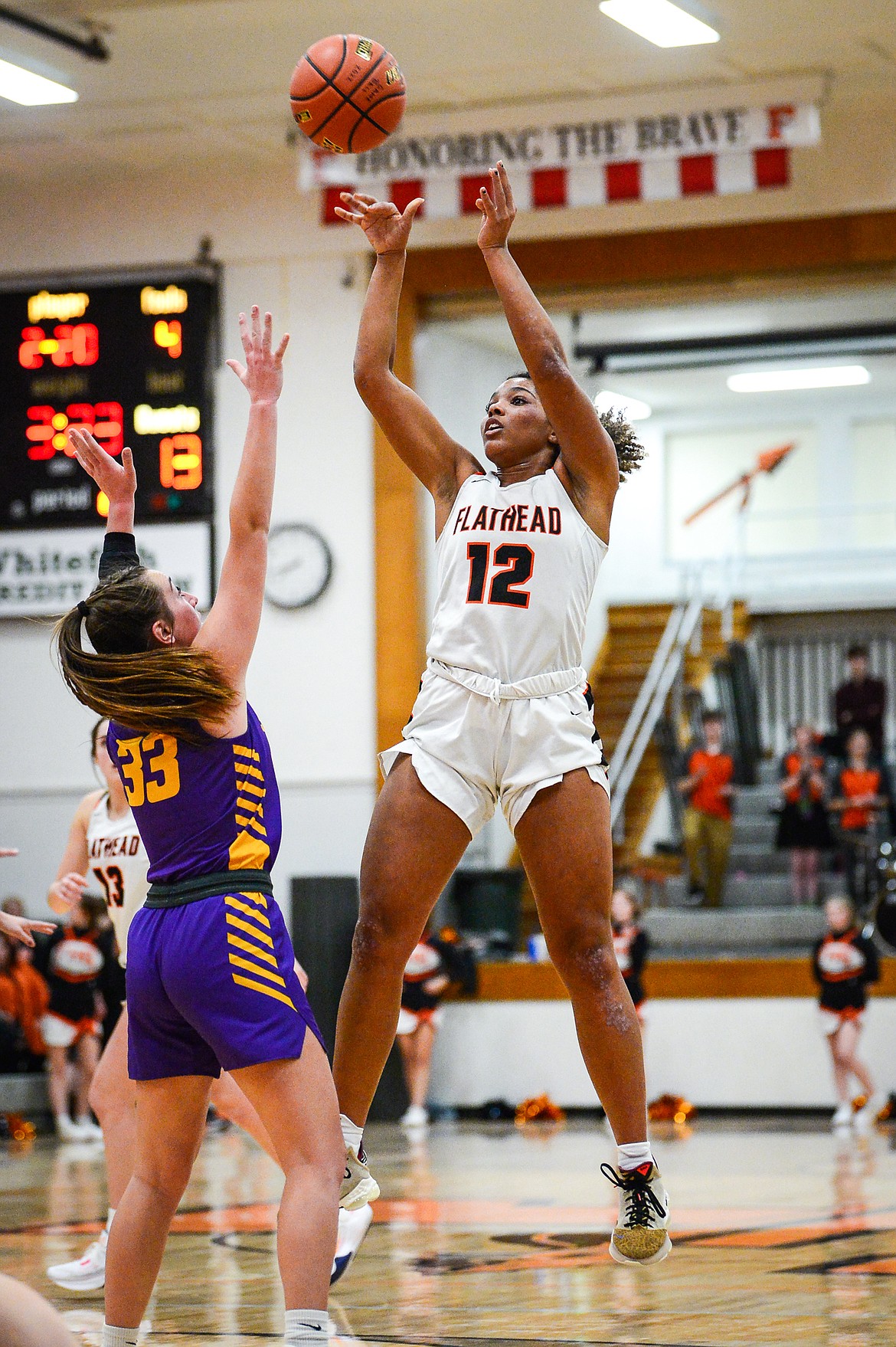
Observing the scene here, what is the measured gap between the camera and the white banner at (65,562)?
40.4ft

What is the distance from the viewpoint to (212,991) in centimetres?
355

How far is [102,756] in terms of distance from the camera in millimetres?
5883

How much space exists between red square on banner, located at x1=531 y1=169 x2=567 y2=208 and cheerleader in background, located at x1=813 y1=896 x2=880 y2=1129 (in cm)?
483

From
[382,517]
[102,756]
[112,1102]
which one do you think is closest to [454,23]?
[382,517]

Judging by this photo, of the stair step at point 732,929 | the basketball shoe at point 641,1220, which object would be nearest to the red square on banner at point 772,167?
the stair step at point 732,929

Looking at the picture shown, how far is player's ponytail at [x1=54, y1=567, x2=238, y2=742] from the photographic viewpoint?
144 inches

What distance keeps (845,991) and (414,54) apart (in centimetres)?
644

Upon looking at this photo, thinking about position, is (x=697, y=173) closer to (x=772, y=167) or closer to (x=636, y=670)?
(x=772, y=167)

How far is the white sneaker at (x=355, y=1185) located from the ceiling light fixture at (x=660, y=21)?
6.67 meters

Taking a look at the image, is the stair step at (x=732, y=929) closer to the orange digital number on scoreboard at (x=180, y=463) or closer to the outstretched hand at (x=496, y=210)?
the orange digital number on scoreboard at (x=180, y=463)

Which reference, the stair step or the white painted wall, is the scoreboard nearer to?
the white painted wall

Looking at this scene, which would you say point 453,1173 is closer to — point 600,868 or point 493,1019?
point 493,1019

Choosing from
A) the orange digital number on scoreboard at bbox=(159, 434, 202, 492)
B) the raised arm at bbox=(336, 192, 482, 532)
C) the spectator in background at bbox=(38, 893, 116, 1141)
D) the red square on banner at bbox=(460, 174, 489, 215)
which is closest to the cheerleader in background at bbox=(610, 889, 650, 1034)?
the spectator in background at bbox=(38, 893, 116, 1141)

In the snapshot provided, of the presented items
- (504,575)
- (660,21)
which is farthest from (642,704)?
(504,575)
